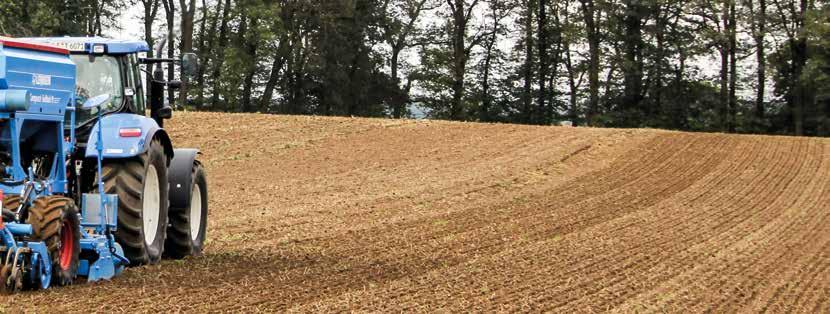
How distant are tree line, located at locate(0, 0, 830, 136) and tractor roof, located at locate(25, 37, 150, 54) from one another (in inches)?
1224

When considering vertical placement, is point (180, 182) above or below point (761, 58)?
below

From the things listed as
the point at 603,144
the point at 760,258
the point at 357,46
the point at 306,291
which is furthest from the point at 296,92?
the point at 306,291

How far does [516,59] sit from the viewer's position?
48.8 meters

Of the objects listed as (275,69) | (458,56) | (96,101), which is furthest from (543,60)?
(96,101)

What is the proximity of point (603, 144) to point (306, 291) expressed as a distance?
16919 mm

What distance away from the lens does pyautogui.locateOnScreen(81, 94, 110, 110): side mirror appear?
29.1 ft

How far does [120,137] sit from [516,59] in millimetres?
40882

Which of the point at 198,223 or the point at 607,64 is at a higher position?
the point at 607,64

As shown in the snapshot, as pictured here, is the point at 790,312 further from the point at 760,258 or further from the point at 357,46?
the point at 357,46

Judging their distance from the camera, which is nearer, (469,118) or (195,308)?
(195,308)

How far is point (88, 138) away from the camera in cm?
866

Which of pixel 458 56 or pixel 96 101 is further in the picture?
pixel 458 56

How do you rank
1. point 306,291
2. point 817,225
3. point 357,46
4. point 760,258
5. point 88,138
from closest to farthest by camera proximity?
point 306,291, point 88,138, point 760,258, point 817,225, point 357,46

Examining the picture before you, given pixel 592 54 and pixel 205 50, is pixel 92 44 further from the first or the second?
pixel 592 54
